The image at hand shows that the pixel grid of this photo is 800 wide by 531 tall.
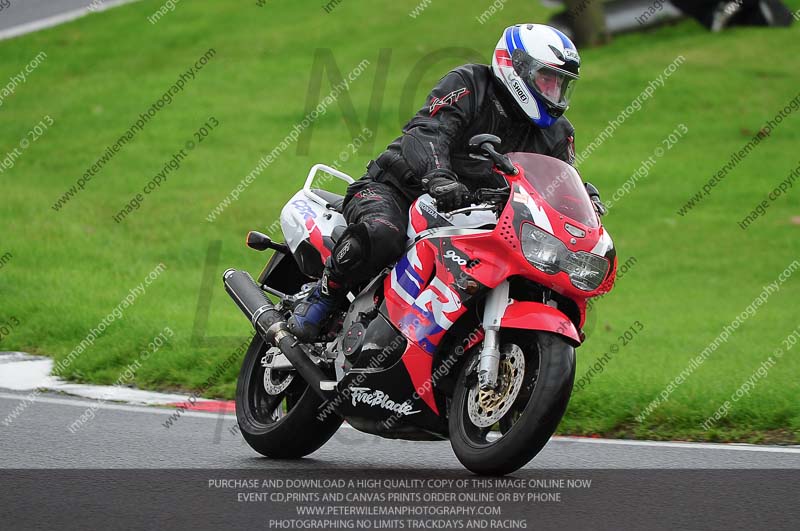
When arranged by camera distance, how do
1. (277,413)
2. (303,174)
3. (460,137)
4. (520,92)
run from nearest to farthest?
(520,92), (460,137), (277,413), (303,174)

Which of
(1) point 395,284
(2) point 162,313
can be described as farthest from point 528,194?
(2) point 162,313

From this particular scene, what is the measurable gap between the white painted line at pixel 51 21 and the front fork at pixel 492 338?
21.6 m

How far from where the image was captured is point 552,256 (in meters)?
5.45

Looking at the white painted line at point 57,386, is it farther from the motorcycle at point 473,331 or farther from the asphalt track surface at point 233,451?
the motorcycle at point 473,331

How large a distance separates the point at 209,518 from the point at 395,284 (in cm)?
158

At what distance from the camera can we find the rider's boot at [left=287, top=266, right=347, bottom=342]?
645 cm

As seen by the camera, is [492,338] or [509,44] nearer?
[492,338]

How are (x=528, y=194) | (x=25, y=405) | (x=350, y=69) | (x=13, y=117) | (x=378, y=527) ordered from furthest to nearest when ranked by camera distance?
(x=350, y=69)
(x=13, y=117)
(x=25, y=405)
(x=528, y=194)
(x=378, y=527)

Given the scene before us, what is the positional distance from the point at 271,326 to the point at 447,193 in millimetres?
1417

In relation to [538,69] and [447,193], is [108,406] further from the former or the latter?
[538,69]

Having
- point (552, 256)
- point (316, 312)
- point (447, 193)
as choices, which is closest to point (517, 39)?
point (447, 193)

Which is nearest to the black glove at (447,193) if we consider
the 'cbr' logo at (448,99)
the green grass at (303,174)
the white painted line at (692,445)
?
the 'cbr' logo at (448,99)

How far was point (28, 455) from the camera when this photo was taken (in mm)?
6211

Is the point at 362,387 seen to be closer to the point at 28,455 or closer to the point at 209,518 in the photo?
the point at 209,518
